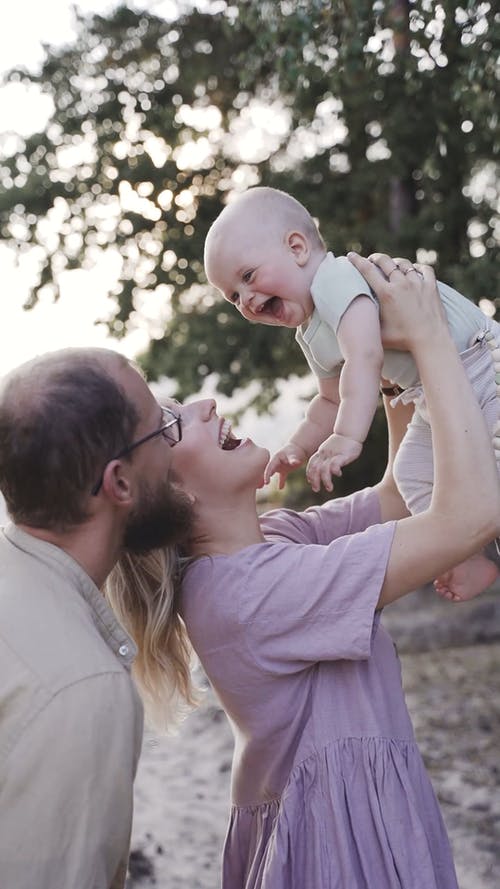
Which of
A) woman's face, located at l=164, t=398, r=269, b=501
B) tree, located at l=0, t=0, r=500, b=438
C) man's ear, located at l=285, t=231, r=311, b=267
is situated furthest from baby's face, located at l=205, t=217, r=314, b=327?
tree, located at l=0, t=0, r=500, b=438

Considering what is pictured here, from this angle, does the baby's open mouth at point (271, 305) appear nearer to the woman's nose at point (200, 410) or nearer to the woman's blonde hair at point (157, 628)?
the woman's nose at point (200, 410)

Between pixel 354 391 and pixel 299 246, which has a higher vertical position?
pixel 299 246

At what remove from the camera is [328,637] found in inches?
86.2

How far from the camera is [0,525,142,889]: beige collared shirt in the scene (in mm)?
1604

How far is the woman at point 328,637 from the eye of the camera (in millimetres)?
2189

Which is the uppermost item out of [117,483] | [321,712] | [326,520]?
[117,483]

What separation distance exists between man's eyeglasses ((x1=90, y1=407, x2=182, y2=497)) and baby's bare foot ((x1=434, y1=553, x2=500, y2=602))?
879 millimetres

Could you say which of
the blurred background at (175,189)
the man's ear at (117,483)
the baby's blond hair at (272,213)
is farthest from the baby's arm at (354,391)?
the blurred background at (175,189)

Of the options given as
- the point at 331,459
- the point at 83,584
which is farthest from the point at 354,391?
the point at 83,584

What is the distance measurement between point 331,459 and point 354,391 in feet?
0.54

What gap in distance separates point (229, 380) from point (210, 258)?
15.0 feet

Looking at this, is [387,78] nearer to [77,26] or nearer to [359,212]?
[359,212]

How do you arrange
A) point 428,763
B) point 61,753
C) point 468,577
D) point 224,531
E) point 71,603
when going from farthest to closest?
point 428,763, point 468,577, point 224,531, point 71,603, point 61,753

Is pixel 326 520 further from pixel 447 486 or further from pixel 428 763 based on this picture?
pixel 428 763
